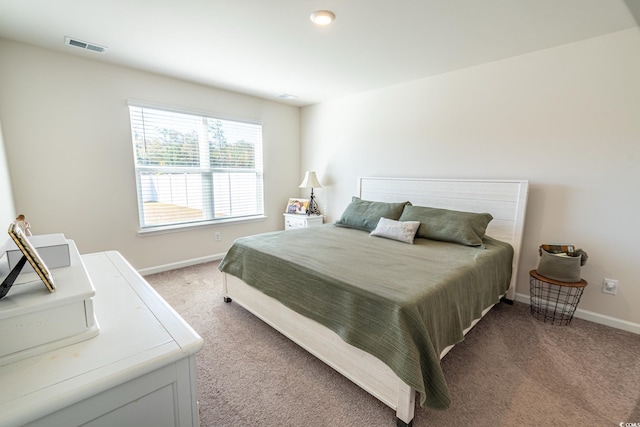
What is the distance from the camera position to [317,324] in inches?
70.3

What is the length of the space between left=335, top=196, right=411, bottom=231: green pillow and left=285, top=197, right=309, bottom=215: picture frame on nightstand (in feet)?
3.63

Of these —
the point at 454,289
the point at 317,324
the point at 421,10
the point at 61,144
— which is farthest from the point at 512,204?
the point at 61,144

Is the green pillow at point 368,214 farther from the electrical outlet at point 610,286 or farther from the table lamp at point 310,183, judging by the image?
the electrical outlet at point 610,286

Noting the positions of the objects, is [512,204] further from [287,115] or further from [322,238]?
[287,115]

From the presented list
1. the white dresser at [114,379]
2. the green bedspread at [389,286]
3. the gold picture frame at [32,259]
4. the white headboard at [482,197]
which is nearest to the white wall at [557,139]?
the white headboard at [482,197]

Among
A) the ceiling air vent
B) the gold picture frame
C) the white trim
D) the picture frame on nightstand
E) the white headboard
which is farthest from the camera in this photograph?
the picture frame on nightstand

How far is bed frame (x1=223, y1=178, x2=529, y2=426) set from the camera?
145 centimetres

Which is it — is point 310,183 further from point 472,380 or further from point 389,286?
point 472,380

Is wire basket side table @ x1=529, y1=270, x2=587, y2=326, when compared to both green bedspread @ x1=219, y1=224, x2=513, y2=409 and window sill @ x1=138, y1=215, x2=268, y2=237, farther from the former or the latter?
window sill @ x1=138, y1=215, x2=268, y2=237

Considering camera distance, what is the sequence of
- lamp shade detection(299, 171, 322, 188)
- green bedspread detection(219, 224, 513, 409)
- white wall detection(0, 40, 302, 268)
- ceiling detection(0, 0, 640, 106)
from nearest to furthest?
1. green bedspread detection(219, 224, 513, 409)
2. ceiling detection(0, 0, 640, 106)
3. white wall detection(0, 40, 302, 268)
4. lamp shade detection(299, 171, 322, 188)

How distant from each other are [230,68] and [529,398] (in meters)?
3.64

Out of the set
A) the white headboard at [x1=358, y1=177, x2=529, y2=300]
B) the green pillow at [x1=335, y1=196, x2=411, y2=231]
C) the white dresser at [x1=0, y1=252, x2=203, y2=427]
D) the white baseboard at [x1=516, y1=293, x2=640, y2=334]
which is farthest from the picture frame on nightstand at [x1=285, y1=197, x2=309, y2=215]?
the white dresser at [x1=0, y1=252, x2=203, y2=427]

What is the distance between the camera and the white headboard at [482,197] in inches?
103

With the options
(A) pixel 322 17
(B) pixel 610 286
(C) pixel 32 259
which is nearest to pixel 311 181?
(A) pixel 322 17
